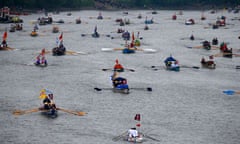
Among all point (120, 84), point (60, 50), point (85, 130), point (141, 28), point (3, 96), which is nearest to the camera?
point (85, 130)

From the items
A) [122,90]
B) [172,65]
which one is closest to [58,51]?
[172,65]

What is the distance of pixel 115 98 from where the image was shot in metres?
59.9

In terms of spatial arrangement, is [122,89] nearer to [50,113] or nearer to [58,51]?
[50,113]

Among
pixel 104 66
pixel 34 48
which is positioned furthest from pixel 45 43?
pixel 104 66

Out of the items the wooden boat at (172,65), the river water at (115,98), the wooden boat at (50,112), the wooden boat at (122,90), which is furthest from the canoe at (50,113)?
the wooden boat at (172,65)

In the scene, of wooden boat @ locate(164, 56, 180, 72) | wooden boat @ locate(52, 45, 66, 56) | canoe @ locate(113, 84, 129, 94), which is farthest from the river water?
wooden boat @ locate(52, 45, 66, 56)

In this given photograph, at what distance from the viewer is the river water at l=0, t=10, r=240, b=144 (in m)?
47.6

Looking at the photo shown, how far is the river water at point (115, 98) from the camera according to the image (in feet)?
156

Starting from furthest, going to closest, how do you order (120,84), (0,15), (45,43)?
(0,15), (45,43), (120,84)

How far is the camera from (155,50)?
317 feet

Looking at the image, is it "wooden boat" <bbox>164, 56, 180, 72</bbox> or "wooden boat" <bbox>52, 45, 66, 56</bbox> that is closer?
"wooden boat" <bbox>164, 56, 180, 72</bbox>

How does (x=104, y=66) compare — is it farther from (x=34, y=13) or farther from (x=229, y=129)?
(x=34, y=13)

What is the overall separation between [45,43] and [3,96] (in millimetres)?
44829

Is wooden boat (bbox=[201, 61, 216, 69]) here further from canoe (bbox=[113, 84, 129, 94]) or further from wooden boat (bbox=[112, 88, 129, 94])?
wooden boat (bbox=[112, 88, 129, 94])
